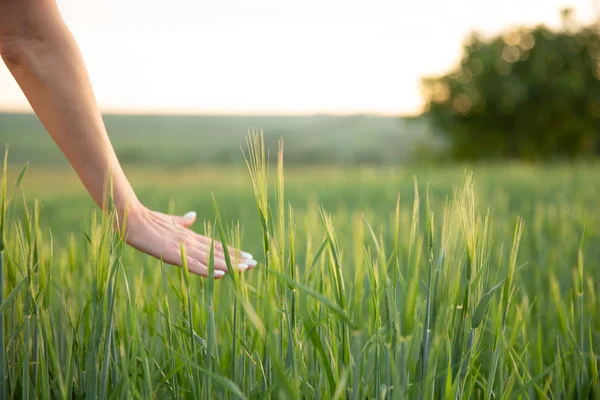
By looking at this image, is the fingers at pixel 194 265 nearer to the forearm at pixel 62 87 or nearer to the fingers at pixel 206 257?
the fingers at pixel 206 257

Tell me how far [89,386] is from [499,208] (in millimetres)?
4162

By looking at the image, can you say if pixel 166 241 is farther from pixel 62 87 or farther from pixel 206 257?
pixel 62 87

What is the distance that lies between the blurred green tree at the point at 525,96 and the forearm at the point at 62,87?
68.7 ft

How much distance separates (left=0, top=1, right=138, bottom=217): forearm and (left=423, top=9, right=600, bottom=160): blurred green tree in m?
20.9

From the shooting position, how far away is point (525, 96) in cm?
2033

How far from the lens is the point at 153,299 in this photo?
1.42 meters

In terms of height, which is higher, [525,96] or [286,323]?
[525,96]

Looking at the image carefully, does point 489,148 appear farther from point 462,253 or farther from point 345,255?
point 462,253

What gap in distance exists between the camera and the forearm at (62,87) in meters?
1.22

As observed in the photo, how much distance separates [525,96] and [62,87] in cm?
2166

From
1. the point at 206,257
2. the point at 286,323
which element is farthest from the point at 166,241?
the point at 286,323

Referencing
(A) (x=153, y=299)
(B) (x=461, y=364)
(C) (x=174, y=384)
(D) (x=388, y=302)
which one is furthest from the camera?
(A) (x=153, y=299)

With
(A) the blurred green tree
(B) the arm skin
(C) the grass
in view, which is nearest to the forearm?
(B) the arm skin

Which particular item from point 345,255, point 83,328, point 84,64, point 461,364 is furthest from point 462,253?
point 345,255
